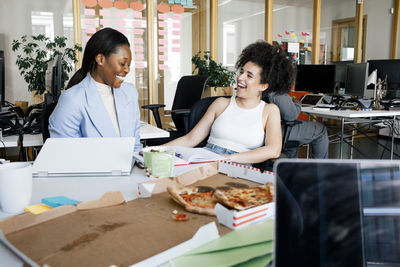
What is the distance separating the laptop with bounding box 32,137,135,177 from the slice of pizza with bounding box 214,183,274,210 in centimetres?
47

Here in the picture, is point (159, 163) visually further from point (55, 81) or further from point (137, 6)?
point (137, 6)

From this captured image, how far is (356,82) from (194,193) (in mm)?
4064

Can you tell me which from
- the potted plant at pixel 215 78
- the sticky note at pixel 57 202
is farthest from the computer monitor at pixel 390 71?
the sticky note at pixel 57 202

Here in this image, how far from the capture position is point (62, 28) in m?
5.25

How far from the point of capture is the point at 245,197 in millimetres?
905

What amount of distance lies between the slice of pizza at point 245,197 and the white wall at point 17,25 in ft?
16.5

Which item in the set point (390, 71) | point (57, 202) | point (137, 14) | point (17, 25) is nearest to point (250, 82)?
point (57, 202)

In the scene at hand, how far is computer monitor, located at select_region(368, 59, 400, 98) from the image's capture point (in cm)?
447

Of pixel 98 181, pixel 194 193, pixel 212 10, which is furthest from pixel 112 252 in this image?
pixel 212 10

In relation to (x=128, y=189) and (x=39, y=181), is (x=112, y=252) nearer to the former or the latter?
(x=128, y=189)

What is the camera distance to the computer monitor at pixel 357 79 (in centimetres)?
432

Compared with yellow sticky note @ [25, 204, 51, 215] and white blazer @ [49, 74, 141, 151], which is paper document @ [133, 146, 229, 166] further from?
yellow sticky note @ [25, 204, 51, 215]

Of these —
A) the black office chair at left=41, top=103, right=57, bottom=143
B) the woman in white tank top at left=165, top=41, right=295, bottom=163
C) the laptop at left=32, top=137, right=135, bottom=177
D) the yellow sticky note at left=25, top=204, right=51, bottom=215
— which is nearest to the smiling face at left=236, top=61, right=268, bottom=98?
the woman in white tank top at left=165, top=41, right=295, bottom=163

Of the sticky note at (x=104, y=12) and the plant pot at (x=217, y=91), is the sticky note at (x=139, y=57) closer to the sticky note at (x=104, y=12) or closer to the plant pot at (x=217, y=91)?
the sticky note at (x=104, y=12)
